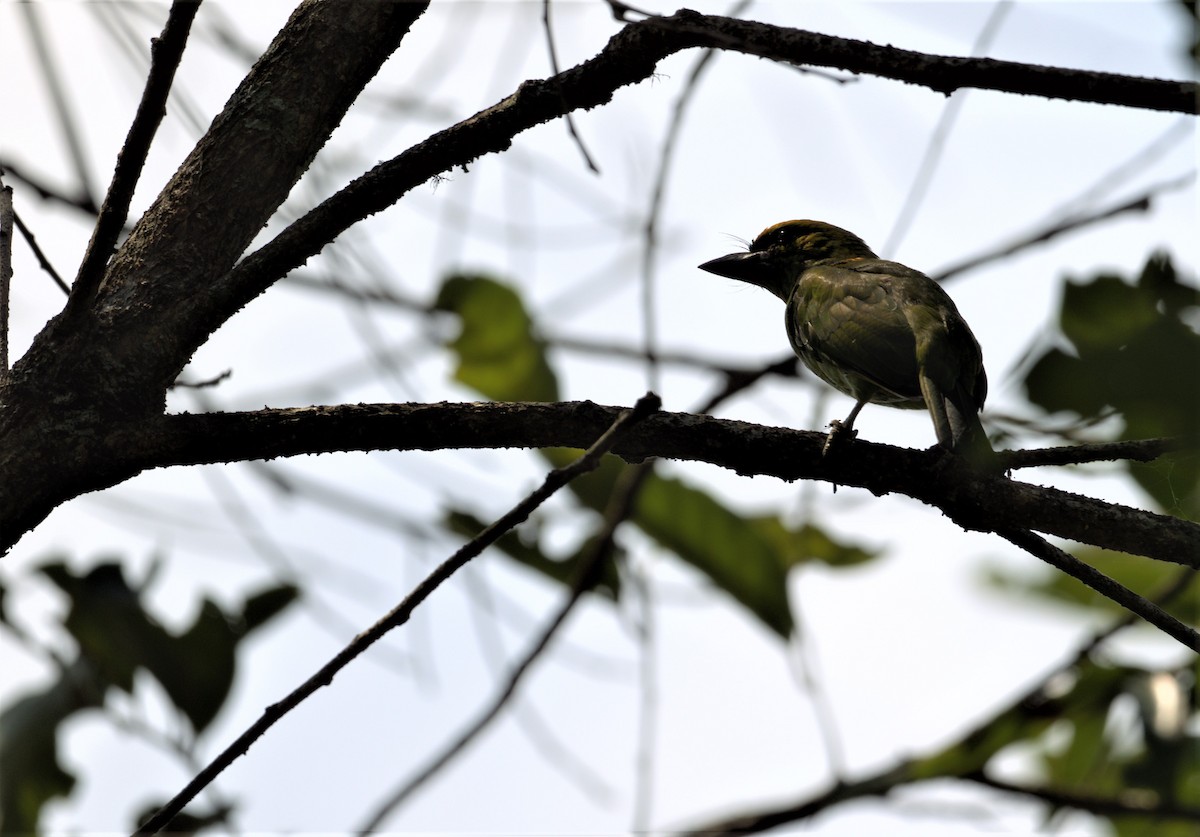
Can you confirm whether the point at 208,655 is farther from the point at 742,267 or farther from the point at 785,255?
the point at 785,255

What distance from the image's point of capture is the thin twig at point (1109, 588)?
1896mm

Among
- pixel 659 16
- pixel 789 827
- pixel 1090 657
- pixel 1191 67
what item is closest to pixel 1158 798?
pixel 1090 657

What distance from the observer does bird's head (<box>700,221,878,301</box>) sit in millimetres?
4914

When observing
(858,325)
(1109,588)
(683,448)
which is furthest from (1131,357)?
(858,325)

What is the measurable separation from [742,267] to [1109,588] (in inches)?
124

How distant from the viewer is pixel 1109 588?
1.95 m

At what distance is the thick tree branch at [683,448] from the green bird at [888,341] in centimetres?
50

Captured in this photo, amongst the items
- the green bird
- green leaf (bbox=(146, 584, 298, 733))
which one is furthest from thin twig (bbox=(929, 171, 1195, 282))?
green leaf (bbox=(146, 584, 298, 733))

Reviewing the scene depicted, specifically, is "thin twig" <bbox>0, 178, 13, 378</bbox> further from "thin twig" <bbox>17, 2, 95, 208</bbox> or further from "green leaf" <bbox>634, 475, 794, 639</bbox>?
"green leaf" <bbox>634, 475, 794, 639</bbox>

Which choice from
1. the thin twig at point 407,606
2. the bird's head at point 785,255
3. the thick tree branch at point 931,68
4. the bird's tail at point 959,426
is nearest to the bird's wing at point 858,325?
the bird's tail at point 959,426

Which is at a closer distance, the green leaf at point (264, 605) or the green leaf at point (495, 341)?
the green leaf at point (264, 605)

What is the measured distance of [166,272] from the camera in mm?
1913

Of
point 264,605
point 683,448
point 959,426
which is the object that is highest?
point 959,426

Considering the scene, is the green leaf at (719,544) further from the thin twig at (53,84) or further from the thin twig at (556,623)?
the thin twig at (53,84)
